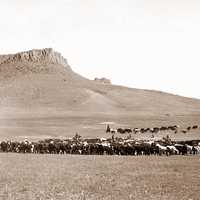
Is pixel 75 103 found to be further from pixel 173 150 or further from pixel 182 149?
pixel 173 150

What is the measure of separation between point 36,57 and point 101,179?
5890 inches

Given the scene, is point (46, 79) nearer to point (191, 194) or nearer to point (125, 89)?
point (125, 89)

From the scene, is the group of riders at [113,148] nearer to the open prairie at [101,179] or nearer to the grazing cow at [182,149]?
the grazing cow at [182,149]

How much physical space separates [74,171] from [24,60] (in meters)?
143

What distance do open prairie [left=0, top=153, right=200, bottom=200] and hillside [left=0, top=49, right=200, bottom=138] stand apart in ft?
124

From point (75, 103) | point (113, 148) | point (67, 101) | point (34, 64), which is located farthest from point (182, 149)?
point (34, 64)

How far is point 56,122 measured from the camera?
262 feet

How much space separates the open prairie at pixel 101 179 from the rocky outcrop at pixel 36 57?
13938cm

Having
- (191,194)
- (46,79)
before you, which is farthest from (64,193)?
(46,79)

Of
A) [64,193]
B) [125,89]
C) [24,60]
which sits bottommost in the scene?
[64,193]

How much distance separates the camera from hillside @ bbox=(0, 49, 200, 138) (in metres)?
85.3

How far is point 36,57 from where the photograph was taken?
167000 mm

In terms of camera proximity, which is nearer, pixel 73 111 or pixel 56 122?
pixel 56 122

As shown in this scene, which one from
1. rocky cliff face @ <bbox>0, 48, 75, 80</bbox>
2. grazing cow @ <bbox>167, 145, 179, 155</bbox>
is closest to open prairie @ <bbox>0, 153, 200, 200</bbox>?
grazing cow @ <bbox>167, 145, 179, 155</bbox>
